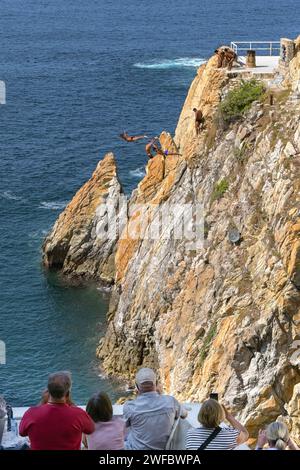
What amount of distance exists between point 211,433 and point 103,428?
1904mm

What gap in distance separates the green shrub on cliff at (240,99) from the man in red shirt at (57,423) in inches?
1594

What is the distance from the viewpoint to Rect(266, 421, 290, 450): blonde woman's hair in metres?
17.5

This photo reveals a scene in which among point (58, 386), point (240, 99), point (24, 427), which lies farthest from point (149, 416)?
point (240, 99)

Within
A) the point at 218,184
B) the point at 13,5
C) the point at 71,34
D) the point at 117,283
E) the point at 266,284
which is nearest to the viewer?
the point at 266,284

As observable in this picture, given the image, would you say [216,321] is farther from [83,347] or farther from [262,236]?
[83,347]

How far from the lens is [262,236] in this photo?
47344 millimetres

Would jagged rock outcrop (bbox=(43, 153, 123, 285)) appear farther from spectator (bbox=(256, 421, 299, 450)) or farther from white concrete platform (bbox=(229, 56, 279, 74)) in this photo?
spectator (bbox=(256, 421, 299, 450))

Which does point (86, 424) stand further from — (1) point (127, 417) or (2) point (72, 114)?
(2) point (72, 114)

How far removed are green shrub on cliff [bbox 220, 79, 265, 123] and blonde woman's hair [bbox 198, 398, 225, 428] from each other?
39.9m

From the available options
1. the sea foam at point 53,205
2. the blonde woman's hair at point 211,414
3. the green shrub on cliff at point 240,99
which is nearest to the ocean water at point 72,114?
the sea foam at point 53,205

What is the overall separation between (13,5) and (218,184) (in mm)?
150327

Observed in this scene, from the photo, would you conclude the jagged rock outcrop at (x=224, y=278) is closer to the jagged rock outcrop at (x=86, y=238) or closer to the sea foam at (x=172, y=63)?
the jagged rock outcrop at (x=86, y=238)

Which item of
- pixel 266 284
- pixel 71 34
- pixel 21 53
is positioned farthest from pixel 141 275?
pixel 71 34

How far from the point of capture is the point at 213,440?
1770cm
